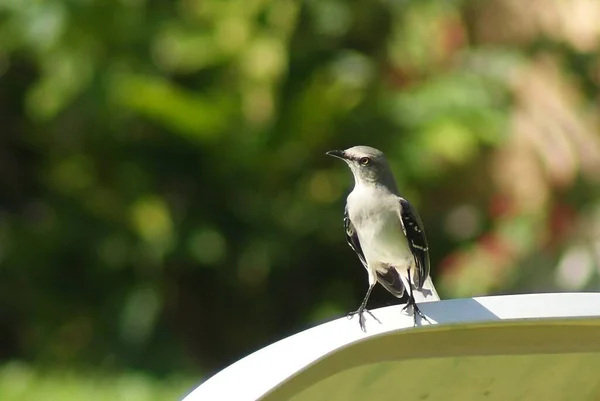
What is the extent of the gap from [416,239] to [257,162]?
8.93 ft

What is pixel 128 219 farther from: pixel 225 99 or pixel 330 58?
pixel 330 58

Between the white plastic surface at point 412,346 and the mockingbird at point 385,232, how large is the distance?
3.13ft

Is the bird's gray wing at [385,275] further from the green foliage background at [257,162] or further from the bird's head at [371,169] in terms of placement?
the green foliage background at [257,162]

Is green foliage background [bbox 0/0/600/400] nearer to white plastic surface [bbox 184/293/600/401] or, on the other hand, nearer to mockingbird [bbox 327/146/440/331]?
mockingbird [bbox 327/146/440/331]

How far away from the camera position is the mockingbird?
3.03 meters

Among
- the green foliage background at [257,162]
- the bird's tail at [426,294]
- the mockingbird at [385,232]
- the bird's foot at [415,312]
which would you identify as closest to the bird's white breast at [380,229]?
the mockingbird at [385,232]

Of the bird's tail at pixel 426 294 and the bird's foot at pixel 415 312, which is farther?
the bird's tail at pixel 426 294

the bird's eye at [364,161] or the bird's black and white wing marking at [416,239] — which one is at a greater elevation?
the bird's eye at [364,161]

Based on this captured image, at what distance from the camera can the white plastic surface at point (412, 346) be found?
65.2 inches

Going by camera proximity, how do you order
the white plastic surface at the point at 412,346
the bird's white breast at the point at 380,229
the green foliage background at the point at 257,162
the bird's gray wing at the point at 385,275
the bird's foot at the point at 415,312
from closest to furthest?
the white plastic surface at the point at 412,346, the bird's foot at the point at 415,312, the bird's white breast at the point at 380,229, the bird's gray wing at the point at 385,275, the green foliage background at the point at 257,162

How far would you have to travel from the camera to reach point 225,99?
18.2ft

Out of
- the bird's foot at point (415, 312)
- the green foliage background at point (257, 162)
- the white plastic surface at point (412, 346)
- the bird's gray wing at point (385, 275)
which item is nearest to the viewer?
the white plastic surface at point (412, 346)

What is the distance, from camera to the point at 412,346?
1.89 metres

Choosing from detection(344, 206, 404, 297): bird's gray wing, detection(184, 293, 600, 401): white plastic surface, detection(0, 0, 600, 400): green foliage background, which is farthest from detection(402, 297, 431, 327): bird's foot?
detection(0, 0, 600, 400): green foliage background
